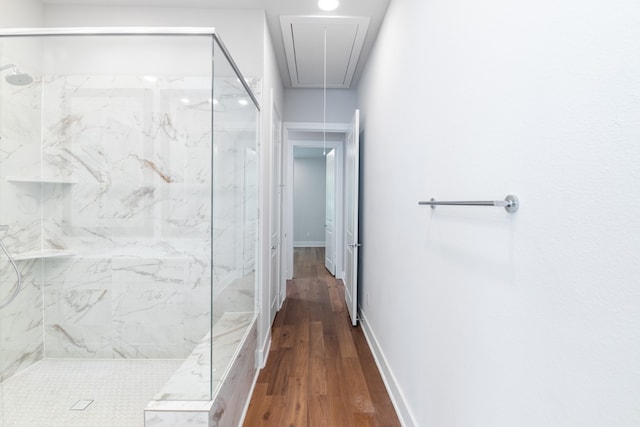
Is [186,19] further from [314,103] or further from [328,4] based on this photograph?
[314,103]

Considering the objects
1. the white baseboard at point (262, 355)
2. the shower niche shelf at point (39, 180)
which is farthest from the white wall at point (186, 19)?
the white baseboard at point (262, 355)

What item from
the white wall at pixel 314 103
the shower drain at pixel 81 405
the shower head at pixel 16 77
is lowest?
the shower drain at pixel 81 405

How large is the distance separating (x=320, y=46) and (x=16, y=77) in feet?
7.56

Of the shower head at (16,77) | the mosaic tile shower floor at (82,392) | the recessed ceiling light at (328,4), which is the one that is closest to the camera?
the mosaic tile shower floor at (82,392)

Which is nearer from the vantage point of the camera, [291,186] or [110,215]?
[110,215]

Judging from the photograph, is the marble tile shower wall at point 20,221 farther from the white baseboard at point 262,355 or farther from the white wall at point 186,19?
the white baseboard at point 262,355

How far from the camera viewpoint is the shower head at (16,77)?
6.63ft

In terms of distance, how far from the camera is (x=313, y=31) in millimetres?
2713

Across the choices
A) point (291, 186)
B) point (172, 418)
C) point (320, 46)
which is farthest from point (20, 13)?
point (291, 186)

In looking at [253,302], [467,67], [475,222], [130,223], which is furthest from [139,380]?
[467,67]

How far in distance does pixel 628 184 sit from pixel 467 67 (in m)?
0.76

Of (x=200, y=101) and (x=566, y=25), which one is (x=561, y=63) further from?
(x=200, y=101)

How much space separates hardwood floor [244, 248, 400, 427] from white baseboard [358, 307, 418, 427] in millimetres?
44

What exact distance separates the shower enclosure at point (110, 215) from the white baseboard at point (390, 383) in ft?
3.28
